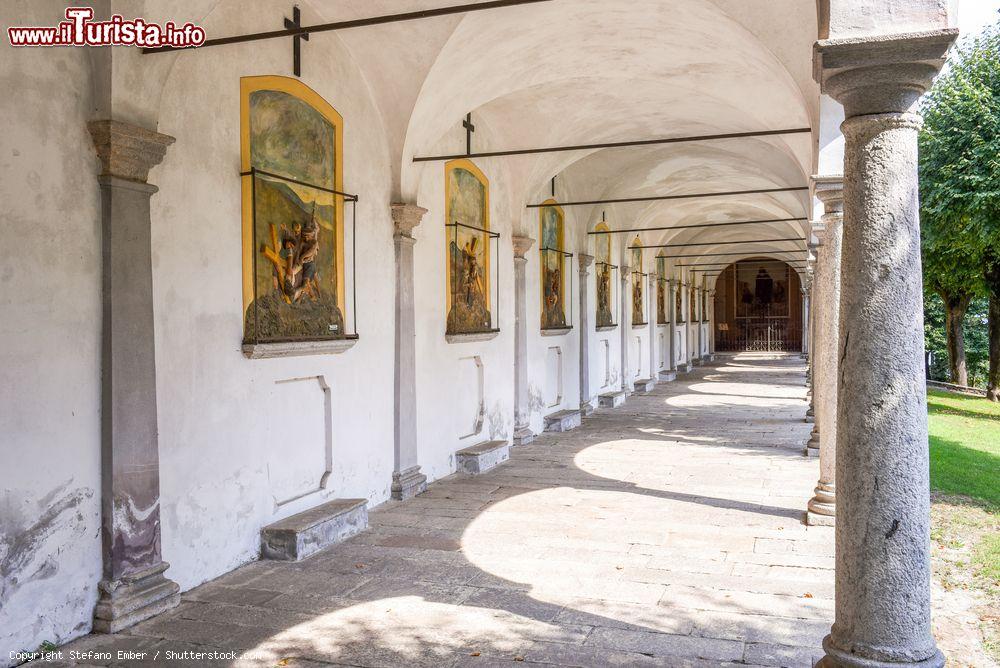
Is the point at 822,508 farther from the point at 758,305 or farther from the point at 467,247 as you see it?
the point at 758,305

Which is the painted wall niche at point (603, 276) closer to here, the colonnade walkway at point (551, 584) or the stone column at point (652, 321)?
the stone column at point (652, 321)

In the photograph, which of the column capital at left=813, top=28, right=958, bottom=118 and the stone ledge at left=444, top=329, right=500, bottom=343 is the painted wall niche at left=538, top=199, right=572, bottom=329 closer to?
the stone ledge at left=444, top=329, right=500, bottom=343

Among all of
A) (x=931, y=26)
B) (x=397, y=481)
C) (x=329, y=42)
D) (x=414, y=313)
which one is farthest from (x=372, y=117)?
(x=931, y=26)

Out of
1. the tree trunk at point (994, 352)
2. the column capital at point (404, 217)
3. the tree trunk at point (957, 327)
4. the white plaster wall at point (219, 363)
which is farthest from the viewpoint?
the tree trunk at point (957, 327)

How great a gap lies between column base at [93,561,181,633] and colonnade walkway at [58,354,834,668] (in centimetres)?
8

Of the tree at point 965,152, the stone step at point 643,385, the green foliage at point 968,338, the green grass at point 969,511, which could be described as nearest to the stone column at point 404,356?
the green grass at point 969,511

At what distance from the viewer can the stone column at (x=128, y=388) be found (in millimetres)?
4727

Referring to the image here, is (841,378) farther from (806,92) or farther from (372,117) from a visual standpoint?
(372,117)

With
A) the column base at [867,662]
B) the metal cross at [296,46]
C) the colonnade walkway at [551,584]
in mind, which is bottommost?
the colonnade walkway at [551,584]

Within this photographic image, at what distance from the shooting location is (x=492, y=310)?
434 inches

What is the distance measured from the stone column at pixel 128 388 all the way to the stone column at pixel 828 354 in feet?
16.8

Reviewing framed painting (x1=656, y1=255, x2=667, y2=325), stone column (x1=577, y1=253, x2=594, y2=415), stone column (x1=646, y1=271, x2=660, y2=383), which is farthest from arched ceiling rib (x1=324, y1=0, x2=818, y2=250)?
framed painting (x1=656, y1=255, x2=667, y2=325)

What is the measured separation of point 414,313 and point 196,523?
12.3 ft

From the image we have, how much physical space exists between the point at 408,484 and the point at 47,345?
14.9 feet
